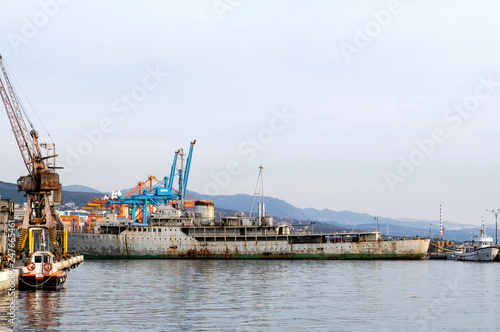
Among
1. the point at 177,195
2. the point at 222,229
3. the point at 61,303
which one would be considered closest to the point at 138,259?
the point at 222,229

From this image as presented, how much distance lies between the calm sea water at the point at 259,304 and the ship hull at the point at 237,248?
36587 mm

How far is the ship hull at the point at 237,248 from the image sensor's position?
307ft

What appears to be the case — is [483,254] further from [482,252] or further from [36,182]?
[36,182]

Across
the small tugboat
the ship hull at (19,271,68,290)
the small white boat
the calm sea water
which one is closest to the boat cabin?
the small tugboat

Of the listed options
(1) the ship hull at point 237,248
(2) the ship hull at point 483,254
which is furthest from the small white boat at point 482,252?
(1) the ship hull at point 237,248

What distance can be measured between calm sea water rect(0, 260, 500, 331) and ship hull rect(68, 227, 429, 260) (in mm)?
36587

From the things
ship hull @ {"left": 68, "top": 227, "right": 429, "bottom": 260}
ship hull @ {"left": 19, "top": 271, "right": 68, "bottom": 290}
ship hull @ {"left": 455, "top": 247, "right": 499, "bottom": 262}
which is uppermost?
ship hull @ {"left": 19, "top": 271, "right": 68, "bottom": 290}

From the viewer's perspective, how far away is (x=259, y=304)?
122ft

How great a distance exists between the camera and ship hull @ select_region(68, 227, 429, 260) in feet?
307

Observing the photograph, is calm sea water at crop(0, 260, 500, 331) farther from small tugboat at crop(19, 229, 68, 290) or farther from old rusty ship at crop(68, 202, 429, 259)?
old rusty ship at crop(68, 202, 429, 259)

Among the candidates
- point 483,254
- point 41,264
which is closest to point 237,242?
point 483,254

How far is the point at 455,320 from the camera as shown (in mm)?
31500

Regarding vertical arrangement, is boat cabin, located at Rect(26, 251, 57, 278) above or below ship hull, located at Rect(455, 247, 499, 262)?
above

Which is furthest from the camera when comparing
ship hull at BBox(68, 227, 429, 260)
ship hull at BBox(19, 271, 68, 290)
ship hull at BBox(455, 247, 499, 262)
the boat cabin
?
ship hull at BBox(455, 247, 499, 262)
